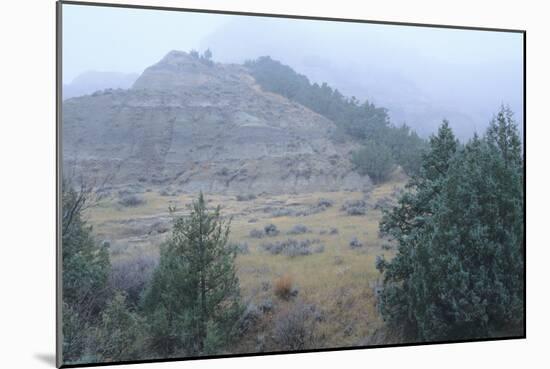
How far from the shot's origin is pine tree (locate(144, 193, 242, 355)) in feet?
26.2

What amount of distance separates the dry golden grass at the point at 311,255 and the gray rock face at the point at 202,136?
17 cm

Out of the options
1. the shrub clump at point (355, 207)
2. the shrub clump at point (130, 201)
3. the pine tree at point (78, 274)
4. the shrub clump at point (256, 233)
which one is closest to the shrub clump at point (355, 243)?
the shrub clump at point (355, 207)

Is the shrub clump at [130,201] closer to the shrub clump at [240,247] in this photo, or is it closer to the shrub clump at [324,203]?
the shrub clump at [240,247]

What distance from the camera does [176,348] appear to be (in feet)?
26.3

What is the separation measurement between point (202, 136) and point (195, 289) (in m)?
1.54

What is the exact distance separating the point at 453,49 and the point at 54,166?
4556mm

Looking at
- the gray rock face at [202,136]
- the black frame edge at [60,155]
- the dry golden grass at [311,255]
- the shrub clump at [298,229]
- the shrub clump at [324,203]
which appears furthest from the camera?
the shrub clump at [324,203]

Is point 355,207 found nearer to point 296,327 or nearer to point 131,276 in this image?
point 296,327

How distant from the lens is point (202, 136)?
8.16 metres

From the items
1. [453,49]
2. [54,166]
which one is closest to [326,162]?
[453,49]

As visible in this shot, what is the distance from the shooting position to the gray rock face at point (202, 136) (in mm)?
7816

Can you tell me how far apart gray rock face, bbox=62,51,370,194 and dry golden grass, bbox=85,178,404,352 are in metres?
0.17

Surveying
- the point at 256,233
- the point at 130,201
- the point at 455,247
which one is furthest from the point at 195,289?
the point at 455,247

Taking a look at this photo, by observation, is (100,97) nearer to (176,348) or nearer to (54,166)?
(54,166)
